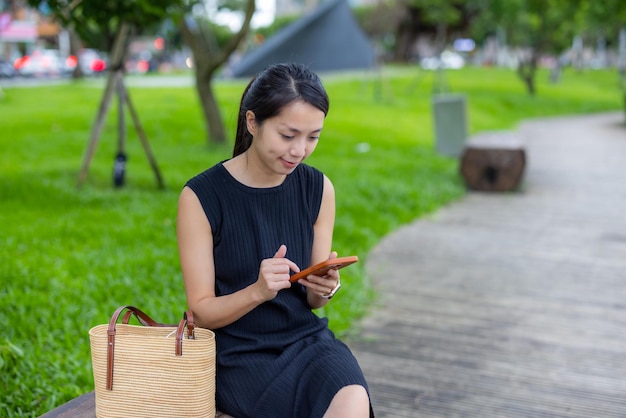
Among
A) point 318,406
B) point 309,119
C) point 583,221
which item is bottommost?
point 583,221

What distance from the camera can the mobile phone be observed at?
7.15 ft

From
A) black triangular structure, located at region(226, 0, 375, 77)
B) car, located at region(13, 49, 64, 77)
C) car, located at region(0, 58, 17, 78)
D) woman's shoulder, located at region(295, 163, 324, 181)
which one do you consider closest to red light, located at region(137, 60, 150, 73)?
car, located at region(13, 49, 64, 77)

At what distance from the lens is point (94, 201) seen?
7.65 metres

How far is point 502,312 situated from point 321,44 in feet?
70.8

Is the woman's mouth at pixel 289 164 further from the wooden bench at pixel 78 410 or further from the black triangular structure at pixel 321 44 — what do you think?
the black triangular structure at pixel 321 44

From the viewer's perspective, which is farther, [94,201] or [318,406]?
[94,201]

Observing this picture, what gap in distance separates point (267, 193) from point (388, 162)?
8.71m

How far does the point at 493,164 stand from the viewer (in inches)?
388

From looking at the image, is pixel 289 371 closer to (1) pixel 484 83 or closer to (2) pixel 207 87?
(2) pixel 207 87

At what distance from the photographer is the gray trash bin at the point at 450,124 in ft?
40.5

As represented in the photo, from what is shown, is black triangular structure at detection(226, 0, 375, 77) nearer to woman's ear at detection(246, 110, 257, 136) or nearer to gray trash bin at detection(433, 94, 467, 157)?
gray trash bin at detection(433, 94, 467, 157)

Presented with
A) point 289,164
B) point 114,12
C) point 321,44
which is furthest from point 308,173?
point 321,44

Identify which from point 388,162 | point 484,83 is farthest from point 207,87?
point 484,83

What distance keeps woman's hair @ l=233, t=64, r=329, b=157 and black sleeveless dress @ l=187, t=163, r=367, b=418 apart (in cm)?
24
